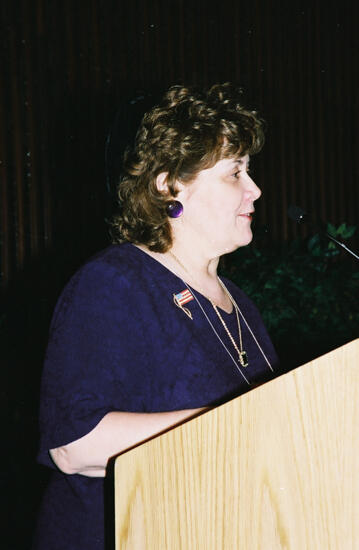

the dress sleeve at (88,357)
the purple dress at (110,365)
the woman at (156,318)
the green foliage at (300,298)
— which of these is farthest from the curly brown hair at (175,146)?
the green foliage at (300,298)

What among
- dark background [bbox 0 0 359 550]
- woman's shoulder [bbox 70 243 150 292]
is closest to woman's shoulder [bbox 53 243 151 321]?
woman's shoulder [bbox 70 243 150 292]

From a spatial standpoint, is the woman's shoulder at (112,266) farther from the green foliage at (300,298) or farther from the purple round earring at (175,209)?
the green foliage at (300,298)

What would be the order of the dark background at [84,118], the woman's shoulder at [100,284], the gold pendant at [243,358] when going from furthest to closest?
the dark background at [84,118] → the gold pendant at [243,358] → the woman's shoulder at [100,284]

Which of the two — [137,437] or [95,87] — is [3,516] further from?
[95,87]

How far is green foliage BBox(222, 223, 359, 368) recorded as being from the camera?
104 inches

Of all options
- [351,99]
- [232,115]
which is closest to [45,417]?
[232,115]

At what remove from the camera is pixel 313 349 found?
2.65 metres

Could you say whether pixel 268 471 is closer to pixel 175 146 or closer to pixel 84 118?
pixel 175 146

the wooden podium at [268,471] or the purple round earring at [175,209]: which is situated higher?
the purple round earring at [175,209]

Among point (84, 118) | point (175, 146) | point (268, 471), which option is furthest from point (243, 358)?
point (84, 118)

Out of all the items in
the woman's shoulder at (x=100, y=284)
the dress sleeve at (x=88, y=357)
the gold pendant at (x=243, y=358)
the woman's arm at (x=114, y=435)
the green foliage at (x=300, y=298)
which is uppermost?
the woman's shoulder at (x=100, y=284)

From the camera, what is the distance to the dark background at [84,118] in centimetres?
283

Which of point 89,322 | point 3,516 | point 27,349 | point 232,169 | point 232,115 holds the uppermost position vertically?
point 232,115

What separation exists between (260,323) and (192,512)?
0.78 metres
